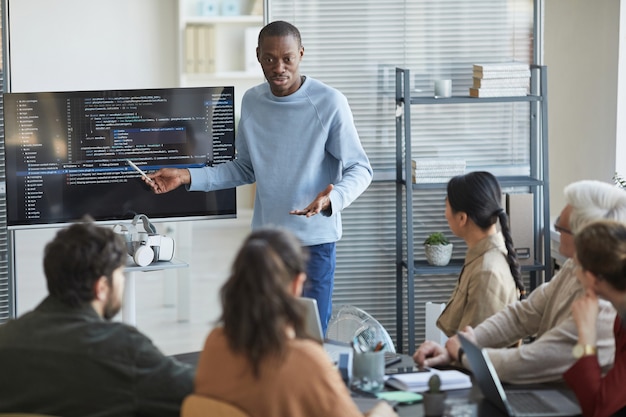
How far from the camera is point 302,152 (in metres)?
3.91

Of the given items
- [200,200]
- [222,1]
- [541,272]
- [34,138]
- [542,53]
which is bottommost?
[541,272]

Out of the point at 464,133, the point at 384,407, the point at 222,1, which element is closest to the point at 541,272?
the point at 464,133

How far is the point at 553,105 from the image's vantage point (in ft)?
17.2

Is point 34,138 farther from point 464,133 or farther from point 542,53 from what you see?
point 542,53

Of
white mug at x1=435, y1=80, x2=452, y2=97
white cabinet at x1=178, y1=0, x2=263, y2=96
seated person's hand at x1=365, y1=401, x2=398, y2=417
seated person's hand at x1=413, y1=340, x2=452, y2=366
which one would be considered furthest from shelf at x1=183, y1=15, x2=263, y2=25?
seated person's hand at x1=365, y1=401, x2=398, y2=417

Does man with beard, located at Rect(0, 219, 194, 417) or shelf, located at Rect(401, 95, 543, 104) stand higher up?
shelf, located at Rect(401, 95, 543, 104)

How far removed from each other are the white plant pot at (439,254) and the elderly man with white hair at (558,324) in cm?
174

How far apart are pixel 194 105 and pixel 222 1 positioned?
176 inches

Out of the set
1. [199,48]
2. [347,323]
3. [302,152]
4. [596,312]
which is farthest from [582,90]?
[199,48]

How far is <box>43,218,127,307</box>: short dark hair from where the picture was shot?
238 cm

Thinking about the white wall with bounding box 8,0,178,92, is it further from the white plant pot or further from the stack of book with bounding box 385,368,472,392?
the stack of book with bounding box 385,368,472,392

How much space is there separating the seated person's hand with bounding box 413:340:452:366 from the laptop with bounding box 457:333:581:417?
286 millimetres

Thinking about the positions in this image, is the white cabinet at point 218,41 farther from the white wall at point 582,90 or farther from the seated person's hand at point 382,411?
the seated person's hand at point 382,411

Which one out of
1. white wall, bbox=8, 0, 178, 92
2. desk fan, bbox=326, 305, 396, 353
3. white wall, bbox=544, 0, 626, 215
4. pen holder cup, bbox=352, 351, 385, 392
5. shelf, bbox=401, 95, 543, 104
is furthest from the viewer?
white wall, bbox=8, 0, 178, 92
